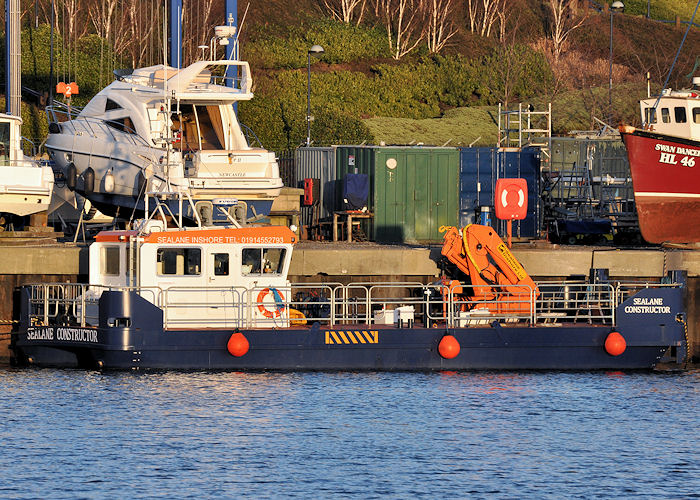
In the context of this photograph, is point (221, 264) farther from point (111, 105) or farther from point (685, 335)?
point (111, 105)

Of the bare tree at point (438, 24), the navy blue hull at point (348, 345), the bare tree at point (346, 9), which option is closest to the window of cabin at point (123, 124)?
the navy blue hull at point (348, 345)

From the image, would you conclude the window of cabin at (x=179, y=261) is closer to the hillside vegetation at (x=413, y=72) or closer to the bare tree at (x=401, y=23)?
the hillside vegetation at (x=413, y=72)

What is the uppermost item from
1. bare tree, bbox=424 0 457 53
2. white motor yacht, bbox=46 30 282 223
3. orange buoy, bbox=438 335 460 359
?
bare tree, bbox=424 0 457 53

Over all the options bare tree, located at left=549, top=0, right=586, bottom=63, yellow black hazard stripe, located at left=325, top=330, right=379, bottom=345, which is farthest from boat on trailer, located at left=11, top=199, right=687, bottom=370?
bare tree, located at left=549, top=0, right=586, bottom=63

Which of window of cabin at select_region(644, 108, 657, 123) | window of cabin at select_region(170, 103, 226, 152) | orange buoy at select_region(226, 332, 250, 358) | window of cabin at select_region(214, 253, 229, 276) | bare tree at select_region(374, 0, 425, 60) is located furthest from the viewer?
bare tree at select_region(374, 0, 425, 60)

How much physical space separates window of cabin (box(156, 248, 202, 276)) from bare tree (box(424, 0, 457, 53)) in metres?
46.5

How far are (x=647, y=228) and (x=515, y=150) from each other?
15.7 ft

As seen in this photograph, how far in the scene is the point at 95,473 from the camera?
2033 centimetres

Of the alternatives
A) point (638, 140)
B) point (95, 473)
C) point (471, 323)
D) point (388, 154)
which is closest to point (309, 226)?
point (388, 154)

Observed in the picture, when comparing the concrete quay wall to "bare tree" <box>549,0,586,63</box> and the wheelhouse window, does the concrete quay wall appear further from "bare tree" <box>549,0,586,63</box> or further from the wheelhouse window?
"bare tree" <box>549,0,586,63</box>

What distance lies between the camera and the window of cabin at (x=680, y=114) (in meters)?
36.1

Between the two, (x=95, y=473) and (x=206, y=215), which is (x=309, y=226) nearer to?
(x=206, y=215)

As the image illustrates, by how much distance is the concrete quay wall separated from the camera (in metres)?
28.4

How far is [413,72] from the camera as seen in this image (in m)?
68.0
